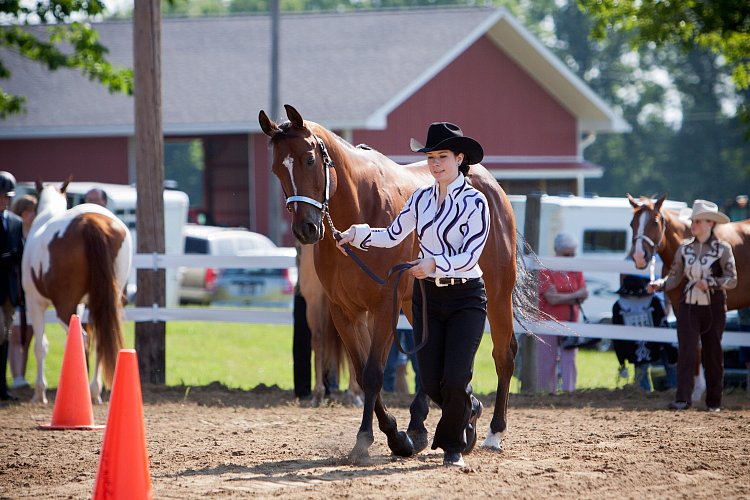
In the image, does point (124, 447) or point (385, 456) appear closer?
point (124, 447)

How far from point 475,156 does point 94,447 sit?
11.3 ft

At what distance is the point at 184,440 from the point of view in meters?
7.63

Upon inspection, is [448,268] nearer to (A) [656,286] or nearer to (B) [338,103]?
(A) [656,286]

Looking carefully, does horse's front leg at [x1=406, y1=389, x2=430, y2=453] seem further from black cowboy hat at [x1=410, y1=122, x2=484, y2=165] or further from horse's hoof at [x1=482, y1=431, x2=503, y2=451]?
black cowboy hat at [x1=410, y1=122, x2=484, y2=165]

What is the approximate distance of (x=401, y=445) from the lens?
6570 millimetres

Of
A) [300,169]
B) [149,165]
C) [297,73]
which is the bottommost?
[300,169]

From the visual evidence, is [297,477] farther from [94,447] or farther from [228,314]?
[228,314]

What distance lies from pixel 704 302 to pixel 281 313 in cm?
445

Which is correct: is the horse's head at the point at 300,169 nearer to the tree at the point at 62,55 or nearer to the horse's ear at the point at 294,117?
the horse's ear at the point at 294,117

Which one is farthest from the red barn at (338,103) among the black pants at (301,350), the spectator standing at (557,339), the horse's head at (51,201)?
the black pants at (301,350)

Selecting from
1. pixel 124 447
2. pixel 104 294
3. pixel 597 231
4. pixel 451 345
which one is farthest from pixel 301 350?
pixel 597 231

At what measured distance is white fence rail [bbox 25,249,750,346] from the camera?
33.5 feet

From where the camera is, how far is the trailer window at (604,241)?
18.1m

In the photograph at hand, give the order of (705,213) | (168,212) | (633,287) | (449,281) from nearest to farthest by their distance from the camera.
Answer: (449,281) < (705,213) < (633,287) < (168,212)
